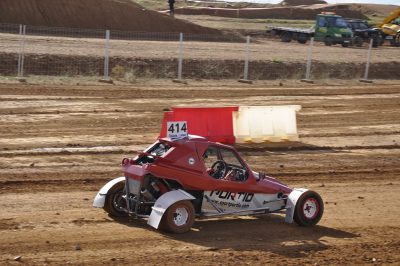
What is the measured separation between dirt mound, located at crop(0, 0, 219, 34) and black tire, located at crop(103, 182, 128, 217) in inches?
1393

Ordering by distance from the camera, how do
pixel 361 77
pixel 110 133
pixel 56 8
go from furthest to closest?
pixel 56 8
pixel 361 77
pixel 110 133

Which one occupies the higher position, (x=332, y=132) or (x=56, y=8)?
(x=56, y=8)

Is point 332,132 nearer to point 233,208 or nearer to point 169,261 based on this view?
point 233,208

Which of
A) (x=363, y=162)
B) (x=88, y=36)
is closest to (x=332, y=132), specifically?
(x=363, y=162)

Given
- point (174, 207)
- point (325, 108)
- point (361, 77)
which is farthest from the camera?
point (361, 77)

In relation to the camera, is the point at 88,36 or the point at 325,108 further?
the point at 88,36

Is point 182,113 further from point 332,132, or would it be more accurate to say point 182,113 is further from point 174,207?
point 174,207

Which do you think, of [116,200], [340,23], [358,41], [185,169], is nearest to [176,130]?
[185,169]

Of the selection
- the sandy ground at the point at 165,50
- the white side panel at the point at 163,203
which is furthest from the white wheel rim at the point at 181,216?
the sandy ground at the point at 165,50

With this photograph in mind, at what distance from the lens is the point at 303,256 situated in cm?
1086

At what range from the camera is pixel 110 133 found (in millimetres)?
20328

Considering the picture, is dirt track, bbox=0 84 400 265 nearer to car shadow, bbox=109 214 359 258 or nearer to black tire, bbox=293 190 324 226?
car shadow, bbox=109 214 359 258

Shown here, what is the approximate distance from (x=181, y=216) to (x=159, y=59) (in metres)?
24.7

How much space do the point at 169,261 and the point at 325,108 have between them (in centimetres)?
1686
